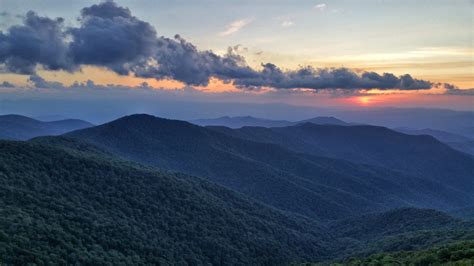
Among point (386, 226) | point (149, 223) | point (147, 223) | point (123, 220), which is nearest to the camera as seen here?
point (123, 220)

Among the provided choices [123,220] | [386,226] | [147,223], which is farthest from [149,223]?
[386,226]

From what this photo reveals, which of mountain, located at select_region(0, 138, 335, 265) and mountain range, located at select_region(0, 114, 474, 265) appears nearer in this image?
mountain, located at select_region(0, 138, 335, 265)

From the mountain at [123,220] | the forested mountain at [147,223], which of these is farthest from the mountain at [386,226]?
the mountain at [123,220]

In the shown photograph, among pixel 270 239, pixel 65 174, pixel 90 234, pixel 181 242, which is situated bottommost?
pixel 270 239

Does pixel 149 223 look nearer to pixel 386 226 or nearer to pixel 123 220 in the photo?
pixel 123 220

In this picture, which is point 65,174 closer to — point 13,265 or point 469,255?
point 13,265

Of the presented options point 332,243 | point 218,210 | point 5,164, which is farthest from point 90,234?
point 332,243

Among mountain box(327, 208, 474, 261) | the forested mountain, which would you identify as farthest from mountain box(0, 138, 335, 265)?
mountain box(327, 208, 474, 261)

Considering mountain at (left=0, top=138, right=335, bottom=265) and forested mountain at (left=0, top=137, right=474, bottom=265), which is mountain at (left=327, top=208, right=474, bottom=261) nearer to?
forested mountain at (left=0, top=137, right=474, bottom=265)
